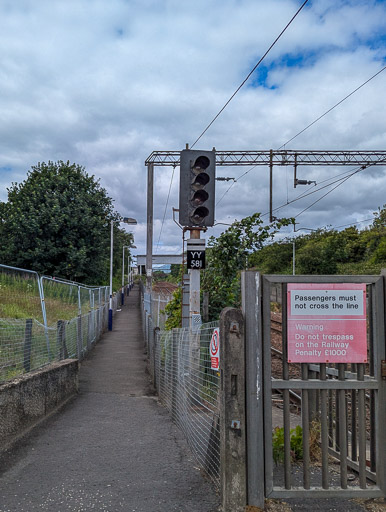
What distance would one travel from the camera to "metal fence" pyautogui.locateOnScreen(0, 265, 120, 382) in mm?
7410

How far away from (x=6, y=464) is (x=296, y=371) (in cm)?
1004

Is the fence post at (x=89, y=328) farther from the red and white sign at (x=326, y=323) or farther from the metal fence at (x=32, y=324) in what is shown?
the red and white sign at (x=326, y=323)

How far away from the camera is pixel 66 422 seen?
780 centimetres

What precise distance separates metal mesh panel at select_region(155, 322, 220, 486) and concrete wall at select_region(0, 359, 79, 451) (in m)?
1.89

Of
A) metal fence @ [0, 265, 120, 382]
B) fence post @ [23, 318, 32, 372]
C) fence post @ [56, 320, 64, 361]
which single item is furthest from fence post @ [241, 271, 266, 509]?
fence post @ [56, 320, 64, 361]

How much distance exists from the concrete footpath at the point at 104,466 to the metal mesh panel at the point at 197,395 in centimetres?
18

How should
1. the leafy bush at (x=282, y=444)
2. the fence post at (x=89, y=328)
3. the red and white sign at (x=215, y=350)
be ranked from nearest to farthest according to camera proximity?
the red and white sign at (x=215, y=350)
the leafy bush at (x=282, y=444)
the fence post at (x=89, y=328)

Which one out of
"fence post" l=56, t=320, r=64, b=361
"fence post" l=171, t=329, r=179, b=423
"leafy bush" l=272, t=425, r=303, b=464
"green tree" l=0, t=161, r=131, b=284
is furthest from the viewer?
"green tree" l=0, t=161, r=131, b=284

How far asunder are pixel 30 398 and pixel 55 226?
106 feet

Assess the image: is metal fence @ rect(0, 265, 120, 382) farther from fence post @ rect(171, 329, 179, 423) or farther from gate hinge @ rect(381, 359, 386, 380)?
gate hinge @ rect(381, 359, 386, 380)

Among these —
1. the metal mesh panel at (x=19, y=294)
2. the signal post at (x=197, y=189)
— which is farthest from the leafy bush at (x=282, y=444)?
the metal mesh panel at (x=19, y=294)

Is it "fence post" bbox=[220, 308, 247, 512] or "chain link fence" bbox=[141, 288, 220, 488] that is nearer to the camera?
"fence post" bbox=[220, 308, 247, 512]

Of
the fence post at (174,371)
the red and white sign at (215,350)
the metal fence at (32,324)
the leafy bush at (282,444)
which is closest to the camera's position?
the red and white sign at (215,350)

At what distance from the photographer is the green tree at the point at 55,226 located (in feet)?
125
